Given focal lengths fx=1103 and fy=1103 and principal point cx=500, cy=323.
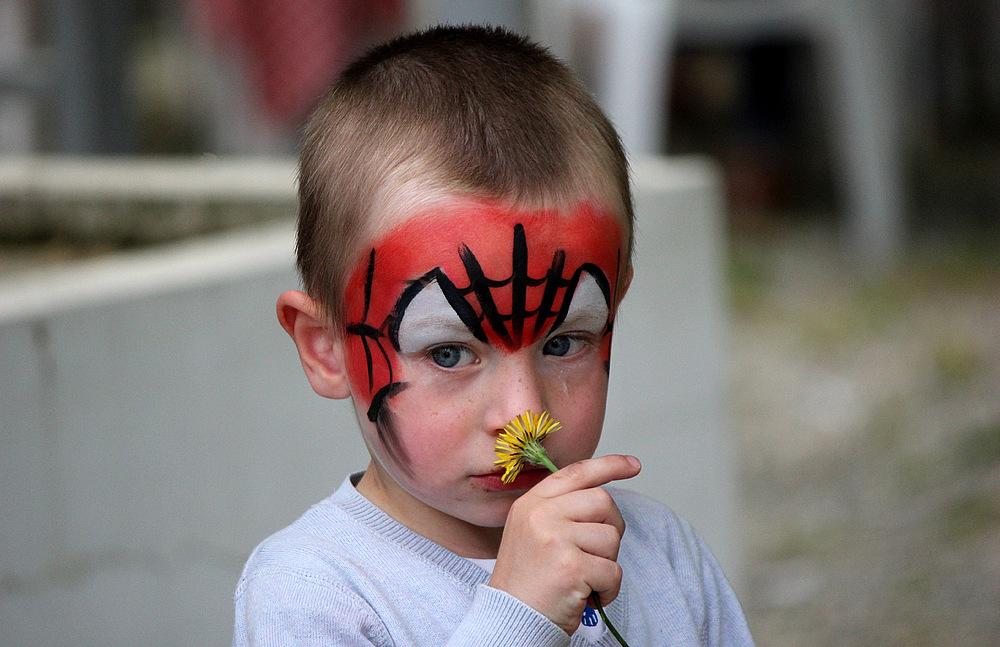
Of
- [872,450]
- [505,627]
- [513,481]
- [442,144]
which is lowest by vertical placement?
[872,450]

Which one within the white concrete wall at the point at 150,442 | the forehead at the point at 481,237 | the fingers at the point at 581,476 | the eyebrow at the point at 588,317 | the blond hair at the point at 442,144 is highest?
the blond hair at the point at 442,144

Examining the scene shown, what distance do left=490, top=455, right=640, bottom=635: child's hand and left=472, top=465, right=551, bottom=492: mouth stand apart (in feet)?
0.17

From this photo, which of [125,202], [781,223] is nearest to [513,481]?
[125,202]

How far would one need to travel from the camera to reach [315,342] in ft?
4.54

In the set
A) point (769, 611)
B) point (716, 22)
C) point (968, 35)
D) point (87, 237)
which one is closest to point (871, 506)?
point (769, 611)

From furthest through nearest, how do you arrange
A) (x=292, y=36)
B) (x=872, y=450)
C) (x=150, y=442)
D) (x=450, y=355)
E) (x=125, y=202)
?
(x=292, y=36), (x=872, y=450), (x=125, y=202), (x=150, y=442), (x=450, y=355)

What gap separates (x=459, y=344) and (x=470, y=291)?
6 cm

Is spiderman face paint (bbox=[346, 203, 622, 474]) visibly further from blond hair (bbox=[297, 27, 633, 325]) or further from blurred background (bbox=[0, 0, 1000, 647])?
blurred background (bbox=[0, 0, 1000, 647])

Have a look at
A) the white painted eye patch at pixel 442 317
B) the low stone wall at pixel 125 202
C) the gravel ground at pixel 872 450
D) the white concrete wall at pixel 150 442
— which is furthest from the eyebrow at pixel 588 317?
the low stone wall at pixel 125 202

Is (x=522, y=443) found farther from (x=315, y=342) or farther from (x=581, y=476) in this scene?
(x=315, y=342)

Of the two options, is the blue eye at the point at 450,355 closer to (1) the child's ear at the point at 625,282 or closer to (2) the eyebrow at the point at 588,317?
(2) the eyebrow at the point at 588,317

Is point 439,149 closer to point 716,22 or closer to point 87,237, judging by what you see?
point 87,237

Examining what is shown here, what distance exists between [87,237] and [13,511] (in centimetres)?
222

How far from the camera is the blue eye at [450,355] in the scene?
1.22 metres
